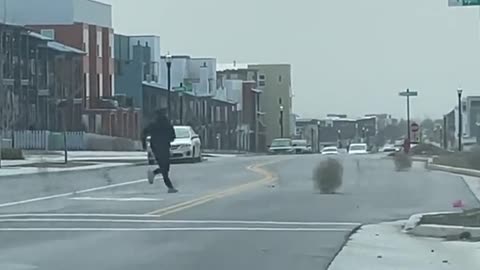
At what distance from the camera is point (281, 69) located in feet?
457

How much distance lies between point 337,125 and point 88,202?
477 ft

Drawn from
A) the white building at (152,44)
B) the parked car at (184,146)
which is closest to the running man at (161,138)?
the parked car at (184,146)

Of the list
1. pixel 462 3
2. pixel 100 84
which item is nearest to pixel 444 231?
pixel 462 3

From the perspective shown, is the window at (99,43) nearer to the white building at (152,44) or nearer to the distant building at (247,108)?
the white building at (152,44)

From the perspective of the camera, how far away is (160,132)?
1043 inches

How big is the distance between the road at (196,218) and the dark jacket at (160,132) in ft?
3.62

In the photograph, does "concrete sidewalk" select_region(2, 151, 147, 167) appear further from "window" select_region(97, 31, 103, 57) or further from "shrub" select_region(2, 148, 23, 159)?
"window" select_region(97, 31, 103, 57)

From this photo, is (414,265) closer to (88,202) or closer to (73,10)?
(88,202)

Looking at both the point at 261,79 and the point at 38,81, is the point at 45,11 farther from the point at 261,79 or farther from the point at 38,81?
the point at 261,79

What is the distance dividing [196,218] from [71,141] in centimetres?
5708

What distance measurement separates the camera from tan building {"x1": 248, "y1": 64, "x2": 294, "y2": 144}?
453 feet

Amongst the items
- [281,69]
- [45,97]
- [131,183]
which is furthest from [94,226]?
[281,69]

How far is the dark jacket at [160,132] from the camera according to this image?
86.7ft

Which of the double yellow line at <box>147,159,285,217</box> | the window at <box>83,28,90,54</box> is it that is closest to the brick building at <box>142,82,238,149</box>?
the window at <box>83,28,90,54</box>
